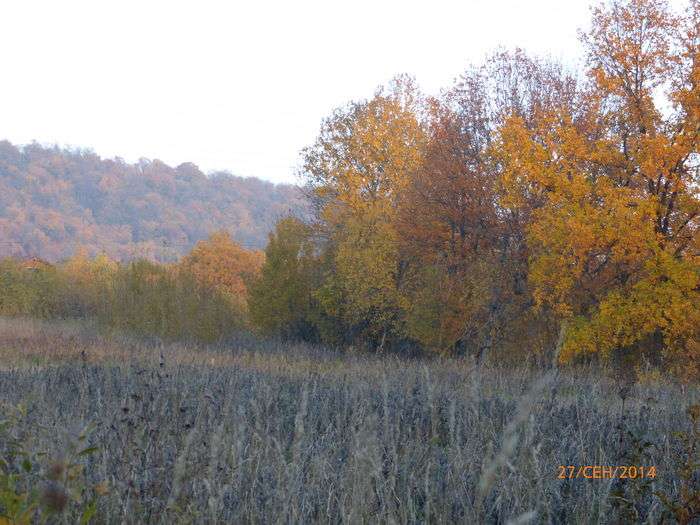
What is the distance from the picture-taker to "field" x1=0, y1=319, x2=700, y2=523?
2.89 metres

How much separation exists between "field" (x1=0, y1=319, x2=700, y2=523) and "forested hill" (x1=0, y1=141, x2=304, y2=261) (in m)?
Result: 65.2

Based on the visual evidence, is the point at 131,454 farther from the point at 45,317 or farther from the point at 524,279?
the point at 45,317

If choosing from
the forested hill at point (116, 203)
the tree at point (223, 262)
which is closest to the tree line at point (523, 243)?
the tree at point (223, 262)

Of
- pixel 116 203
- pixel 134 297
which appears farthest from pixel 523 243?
pixel 116 203

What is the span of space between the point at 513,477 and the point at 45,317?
28.6m

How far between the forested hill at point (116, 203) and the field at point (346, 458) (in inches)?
2568

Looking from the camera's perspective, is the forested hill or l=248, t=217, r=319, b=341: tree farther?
the forested hill

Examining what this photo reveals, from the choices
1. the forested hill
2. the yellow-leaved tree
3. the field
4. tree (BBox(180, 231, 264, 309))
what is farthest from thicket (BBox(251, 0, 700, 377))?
the forested hill

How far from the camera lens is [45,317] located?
28.9 meters

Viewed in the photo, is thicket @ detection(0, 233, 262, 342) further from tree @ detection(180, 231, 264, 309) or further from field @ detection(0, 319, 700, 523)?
→ field @ detection(0, 319, 700, 523)

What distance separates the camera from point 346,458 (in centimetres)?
463

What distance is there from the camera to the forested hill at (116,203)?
72.5 metres

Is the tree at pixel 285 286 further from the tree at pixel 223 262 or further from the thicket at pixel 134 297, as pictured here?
the tree at pixel 223 262

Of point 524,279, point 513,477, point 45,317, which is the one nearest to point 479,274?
point 524,279
